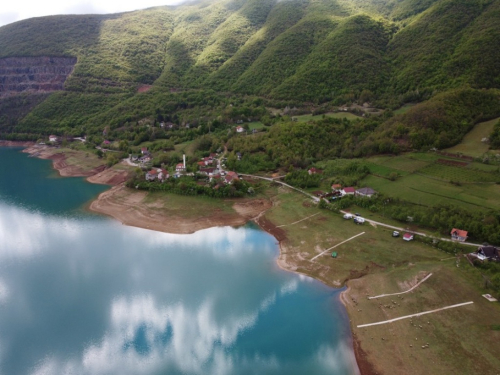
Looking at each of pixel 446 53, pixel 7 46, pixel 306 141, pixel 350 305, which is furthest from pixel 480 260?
pixel 7 46

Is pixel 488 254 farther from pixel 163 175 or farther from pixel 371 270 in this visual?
pixel 163 175

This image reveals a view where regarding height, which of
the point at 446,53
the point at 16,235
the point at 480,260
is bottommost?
the point at 16,235

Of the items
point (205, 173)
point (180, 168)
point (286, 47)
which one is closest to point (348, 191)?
point (205, 173)

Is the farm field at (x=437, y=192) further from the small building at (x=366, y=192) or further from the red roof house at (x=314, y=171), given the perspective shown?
the red roof house at (x=314, y=171)

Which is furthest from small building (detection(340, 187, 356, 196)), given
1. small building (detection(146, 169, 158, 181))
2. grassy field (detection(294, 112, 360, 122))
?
small building (detection(146, 169, 158, 181))

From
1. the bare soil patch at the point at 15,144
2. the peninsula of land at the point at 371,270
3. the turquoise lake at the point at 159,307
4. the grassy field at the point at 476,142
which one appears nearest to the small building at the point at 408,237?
the peninsula of land at the point at 371,270

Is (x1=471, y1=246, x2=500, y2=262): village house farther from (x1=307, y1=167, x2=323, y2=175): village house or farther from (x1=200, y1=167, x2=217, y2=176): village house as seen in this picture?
(x1=200, y1=167, x2=217, y2=176): village house

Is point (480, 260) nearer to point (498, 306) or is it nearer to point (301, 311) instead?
point (498, 306)

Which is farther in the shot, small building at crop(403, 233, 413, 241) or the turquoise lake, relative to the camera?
small building at crop(403, 233, 413, 241)
